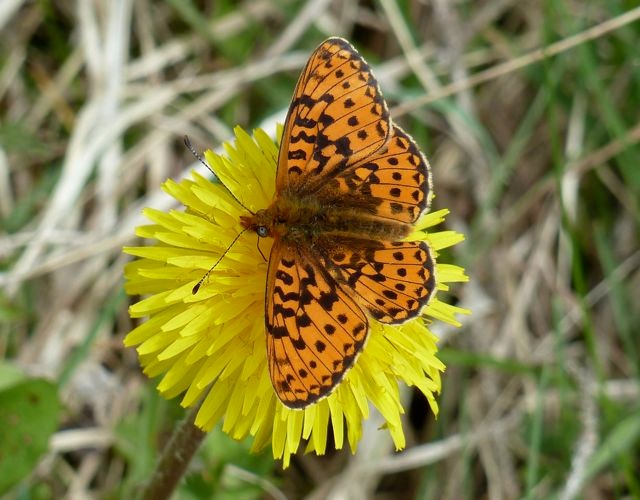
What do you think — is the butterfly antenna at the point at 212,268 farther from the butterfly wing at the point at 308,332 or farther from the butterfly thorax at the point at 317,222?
the butterfly wing at the point at 308,332

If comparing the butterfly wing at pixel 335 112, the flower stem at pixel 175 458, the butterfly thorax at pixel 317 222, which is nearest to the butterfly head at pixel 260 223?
the butterfly thorax at pixel 317 222

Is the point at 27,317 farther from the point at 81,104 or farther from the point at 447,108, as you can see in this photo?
the point at 447,108

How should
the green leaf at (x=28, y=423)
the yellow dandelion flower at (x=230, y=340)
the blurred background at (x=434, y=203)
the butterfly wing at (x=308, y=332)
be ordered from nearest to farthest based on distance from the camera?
the butterfly wing at (x=308, y=332) < the yellow dandelion flower at (x=230, y=340) < the green leaf at (x=28, y=423) < the blurred background at (x=434, y=203)

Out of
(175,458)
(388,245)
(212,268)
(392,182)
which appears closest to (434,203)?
(392,182)

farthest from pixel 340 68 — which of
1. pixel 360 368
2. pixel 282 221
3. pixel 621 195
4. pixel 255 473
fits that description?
pixel 621 195

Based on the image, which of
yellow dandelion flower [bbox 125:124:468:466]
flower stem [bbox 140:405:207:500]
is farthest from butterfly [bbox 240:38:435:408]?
flower stem [bbox 140:405:207:500]

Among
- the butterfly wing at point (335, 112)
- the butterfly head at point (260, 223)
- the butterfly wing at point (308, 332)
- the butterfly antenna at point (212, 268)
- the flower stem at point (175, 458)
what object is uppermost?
the butterfly wing at point (335, 112)

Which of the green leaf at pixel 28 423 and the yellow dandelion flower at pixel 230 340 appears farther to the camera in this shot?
the green leaf at pixel 28 423

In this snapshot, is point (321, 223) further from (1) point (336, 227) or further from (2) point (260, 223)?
(2) point (260, 223)
